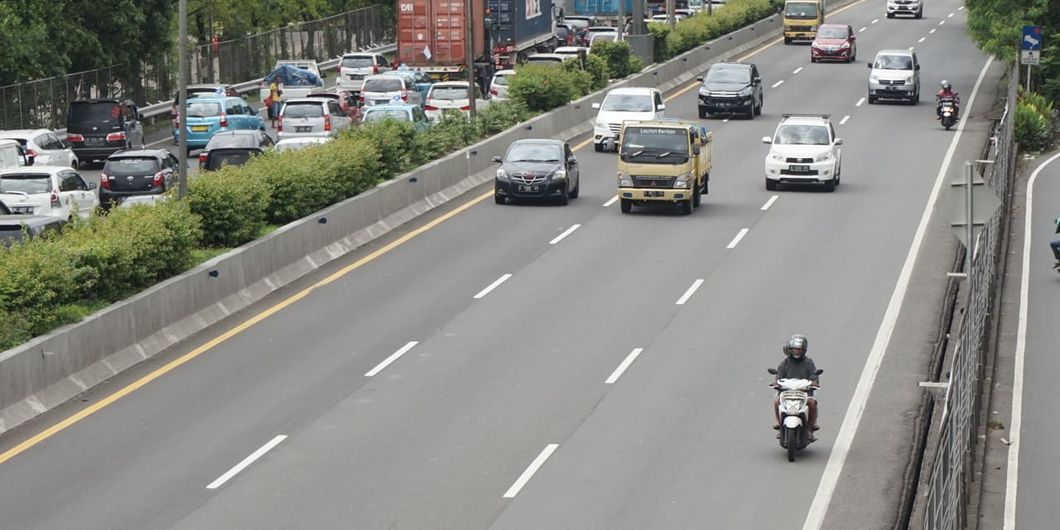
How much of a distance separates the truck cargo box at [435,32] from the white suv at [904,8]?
36.8m

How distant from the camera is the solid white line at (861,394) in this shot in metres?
18.5

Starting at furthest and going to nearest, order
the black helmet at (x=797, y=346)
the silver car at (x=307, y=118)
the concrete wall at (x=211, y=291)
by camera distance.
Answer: the silver car at (x=307, y=118), the concrete wall at (x=211, y=291), the black helmet at (x=797, y=346)

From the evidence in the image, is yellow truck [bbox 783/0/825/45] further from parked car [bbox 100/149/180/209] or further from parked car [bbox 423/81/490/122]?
parked car [bbox 100/149/180/209]

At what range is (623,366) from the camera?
24.4 m

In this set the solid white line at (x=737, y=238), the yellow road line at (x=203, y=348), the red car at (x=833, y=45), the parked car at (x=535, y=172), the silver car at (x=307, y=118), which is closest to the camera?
the yellow road line at (x=203, y=348)

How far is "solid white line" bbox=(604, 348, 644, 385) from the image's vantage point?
77.4 ft

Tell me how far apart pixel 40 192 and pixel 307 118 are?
15.6 m

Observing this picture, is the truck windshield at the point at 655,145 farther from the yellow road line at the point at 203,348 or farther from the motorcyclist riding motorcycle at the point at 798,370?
the motorcyclist riding motorcycle at the point at 798,370

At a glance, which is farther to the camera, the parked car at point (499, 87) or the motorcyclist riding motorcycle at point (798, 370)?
the parked car at point (499, 87)

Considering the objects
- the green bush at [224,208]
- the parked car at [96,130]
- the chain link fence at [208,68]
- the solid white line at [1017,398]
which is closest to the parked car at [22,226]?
the green bush at [224,208]

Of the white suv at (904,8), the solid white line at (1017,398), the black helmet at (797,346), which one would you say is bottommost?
the solid white line at (1017,398)

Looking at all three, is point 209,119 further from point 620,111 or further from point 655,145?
point 655,145

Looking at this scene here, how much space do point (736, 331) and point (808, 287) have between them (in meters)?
3.65

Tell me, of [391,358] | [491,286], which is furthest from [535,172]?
[391,358]
